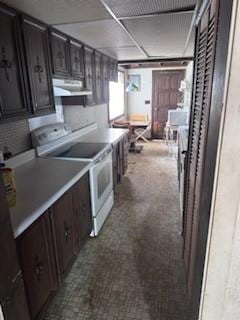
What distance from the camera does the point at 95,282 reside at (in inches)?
74.2

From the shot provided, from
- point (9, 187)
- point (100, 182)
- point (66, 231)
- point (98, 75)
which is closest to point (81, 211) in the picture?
point (66, 231)

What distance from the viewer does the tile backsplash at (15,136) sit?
1938 millimetres

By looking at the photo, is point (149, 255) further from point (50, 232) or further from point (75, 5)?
point (75, 5)

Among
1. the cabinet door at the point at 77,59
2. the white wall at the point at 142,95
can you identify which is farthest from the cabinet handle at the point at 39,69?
the white wall at the point at 142,95

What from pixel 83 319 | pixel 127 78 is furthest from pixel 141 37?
pixel 127 78

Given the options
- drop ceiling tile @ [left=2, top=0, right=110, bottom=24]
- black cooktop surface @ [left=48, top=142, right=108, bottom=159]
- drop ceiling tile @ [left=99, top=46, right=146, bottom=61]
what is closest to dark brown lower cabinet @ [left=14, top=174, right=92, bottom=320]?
black cooktop surface @ [left=48, top=142, right=108, bottom=159]

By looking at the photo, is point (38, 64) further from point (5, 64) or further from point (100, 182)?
point (100, 182)

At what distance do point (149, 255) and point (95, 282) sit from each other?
0.60 m

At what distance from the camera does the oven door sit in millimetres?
2355

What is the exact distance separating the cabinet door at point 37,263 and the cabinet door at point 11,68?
2.74 feet

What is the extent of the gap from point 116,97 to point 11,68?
15.2 feet

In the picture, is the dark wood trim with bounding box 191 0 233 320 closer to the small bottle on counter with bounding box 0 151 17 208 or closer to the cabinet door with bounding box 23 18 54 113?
the small bottle on counter with bounding box 0 151 17 208

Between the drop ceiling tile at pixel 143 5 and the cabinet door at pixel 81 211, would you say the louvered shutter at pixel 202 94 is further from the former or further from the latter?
the cabinet door at pixel 81 211

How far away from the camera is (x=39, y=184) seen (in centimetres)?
174
